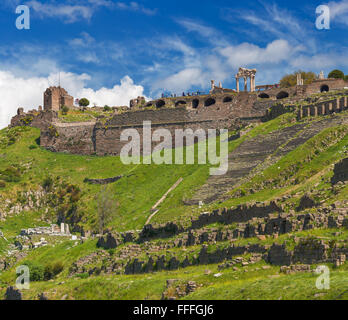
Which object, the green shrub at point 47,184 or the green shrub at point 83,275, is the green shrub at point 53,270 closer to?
the green shrub at point 83,275

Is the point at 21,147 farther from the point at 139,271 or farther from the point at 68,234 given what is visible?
the point at 139,271

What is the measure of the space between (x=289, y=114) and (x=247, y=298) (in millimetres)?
52549

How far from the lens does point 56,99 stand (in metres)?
111

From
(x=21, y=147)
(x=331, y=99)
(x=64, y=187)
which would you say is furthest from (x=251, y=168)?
(x=21, y=147)

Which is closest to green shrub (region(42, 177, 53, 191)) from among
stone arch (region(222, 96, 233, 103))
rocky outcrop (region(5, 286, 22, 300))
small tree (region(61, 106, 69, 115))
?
stone arch (region(222, 96, 233, 103))

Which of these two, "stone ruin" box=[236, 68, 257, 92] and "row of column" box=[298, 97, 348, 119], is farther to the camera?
"stone ruin" box=[236, 68, 257, 92]

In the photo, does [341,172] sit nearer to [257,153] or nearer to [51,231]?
[257,153]

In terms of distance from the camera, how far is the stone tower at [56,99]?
110125 millimetres

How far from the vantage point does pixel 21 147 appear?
9594 cm

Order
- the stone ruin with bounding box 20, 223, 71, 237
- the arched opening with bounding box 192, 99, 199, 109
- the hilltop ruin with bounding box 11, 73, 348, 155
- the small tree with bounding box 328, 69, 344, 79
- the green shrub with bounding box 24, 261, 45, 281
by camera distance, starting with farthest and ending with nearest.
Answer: the arched opening with bounding box 192, 99, 199, 109 < the small tree with bounding box 328, 69, 344, 79 < the hilltop ruin with bounding box 11, 73, 348, 155 < the stone ruin with bounding box 20, 223, 71, 237 < the green shrub with bounding box 24, 261, 45, 281

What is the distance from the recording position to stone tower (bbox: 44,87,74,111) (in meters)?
110

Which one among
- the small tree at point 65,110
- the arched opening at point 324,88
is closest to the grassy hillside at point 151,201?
the small tree at point 65,110

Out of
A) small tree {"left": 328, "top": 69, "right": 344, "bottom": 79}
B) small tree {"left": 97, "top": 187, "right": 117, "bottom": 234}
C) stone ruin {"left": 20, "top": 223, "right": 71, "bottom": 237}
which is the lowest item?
stone ruin {"left": 20, "top": 223, "right": 71, "bottom": 237}

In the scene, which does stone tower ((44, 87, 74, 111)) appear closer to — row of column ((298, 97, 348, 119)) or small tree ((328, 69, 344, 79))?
small tree ((328, 69, 344, 79))
